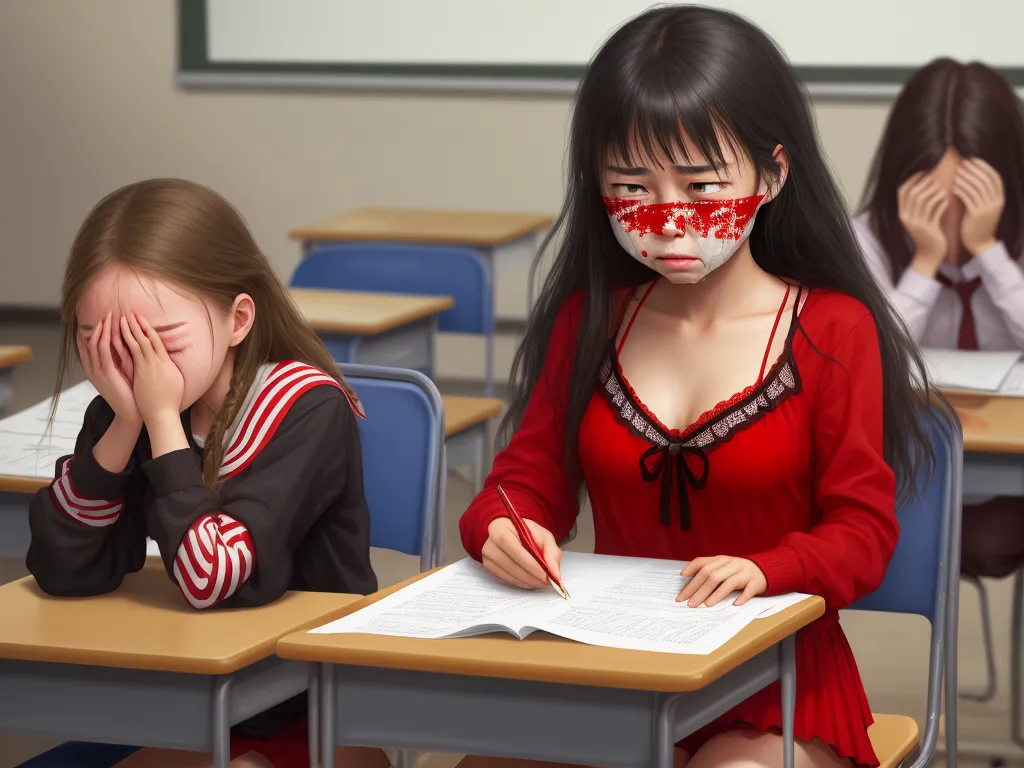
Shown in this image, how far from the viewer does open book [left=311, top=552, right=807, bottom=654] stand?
1382 millimetres

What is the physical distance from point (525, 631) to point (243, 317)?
59 cm

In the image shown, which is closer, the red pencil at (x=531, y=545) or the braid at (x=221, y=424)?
the red pencil at (x=531, y=545)

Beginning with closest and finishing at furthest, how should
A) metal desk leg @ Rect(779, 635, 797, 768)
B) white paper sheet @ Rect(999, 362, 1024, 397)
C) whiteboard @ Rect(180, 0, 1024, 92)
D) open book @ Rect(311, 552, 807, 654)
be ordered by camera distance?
open book @ Rect(311, 552, 807, 654) < metal desk leg @ Rect(779, 635, 797, 768) < white paper sheet @ Rect(999, 362, 1024, 397) < whiteboard @ Rect(180, 0, 1024, 92)

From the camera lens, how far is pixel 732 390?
1.72 m

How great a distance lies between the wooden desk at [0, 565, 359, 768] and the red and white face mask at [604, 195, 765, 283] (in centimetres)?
51

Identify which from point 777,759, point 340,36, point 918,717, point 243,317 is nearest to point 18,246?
point 340,36

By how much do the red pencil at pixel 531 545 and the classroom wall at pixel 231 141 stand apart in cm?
496

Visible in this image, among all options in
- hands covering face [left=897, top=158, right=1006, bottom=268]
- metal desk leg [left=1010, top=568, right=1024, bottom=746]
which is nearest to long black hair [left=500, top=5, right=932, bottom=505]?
metal desk leg [left=1010, top=568, right=1024, bottom=746]

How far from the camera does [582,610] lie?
1.47 m

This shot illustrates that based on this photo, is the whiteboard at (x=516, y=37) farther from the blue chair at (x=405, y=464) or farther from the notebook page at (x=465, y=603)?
the notebook page at (x=465, y=603)

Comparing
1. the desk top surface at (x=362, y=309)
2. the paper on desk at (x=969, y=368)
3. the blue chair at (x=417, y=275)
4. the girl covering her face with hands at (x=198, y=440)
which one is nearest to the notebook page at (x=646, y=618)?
the girl covering her face with hands at (x=198, y=440)

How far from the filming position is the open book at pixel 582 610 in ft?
4.53

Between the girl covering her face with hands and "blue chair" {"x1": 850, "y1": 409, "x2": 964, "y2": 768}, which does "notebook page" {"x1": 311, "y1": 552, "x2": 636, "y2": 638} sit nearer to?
the girl covering her face with hands

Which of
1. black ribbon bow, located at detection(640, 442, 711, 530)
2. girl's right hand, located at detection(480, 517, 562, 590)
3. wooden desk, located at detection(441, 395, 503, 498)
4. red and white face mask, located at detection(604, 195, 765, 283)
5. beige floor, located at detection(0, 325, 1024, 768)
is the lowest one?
beige floor, located at detection(0, 325, 1024, 768)
